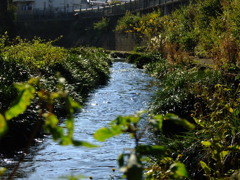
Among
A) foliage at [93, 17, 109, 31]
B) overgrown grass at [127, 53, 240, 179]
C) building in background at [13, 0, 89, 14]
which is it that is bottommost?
foliage at [93, 17, 109, 31]

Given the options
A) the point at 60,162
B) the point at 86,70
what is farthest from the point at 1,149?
the point at 86,70

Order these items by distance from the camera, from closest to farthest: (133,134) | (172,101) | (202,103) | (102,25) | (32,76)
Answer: (133,134), (202,103), (172,101), (32,76), (102,25)

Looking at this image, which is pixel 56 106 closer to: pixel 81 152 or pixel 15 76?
pixel 15 76

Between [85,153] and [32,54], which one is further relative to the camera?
[32,54]

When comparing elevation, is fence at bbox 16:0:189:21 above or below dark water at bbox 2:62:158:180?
above

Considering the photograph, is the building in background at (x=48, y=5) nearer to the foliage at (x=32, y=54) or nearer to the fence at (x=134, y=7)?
the fence at (x=134, y=7)

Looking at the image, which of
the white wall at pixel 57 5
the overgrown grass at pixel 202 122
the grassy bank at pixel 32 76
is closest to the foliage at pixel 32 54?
the grassy bank at pixel 32 76

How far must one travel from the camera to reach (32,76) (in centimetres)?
1095

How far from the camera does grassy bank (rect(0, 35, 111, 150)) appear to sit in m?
8.04

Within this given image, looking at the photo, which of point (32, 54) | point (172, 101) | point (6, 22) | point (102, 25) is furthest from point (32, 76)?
point (102, 25)

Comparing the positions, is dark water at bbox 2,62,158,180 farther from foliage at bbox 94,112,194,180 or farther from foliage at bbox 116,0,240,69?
foliage at bbox 116,0,240,69

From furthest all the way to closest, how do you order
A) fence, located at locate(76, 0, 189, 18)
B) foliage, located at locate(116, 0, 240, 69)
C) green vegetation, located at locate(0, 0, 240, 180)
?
fence, located at locate(76, 0, 189, 18)
foliage, located at locate(116, 0, 240, 69)
green vegetation, located at locate(0, 0, 240, 180)

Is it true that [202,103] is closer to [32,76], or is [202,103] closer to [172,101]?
[172,101]

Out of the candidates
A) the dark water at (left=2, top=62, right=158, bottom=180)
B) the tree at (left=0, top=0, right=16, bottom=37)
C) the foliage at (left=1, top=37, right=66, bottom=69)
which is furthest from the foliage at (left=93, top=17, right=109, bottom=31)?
the dark water at (left=2, top=62, right=158, bottom=180)
